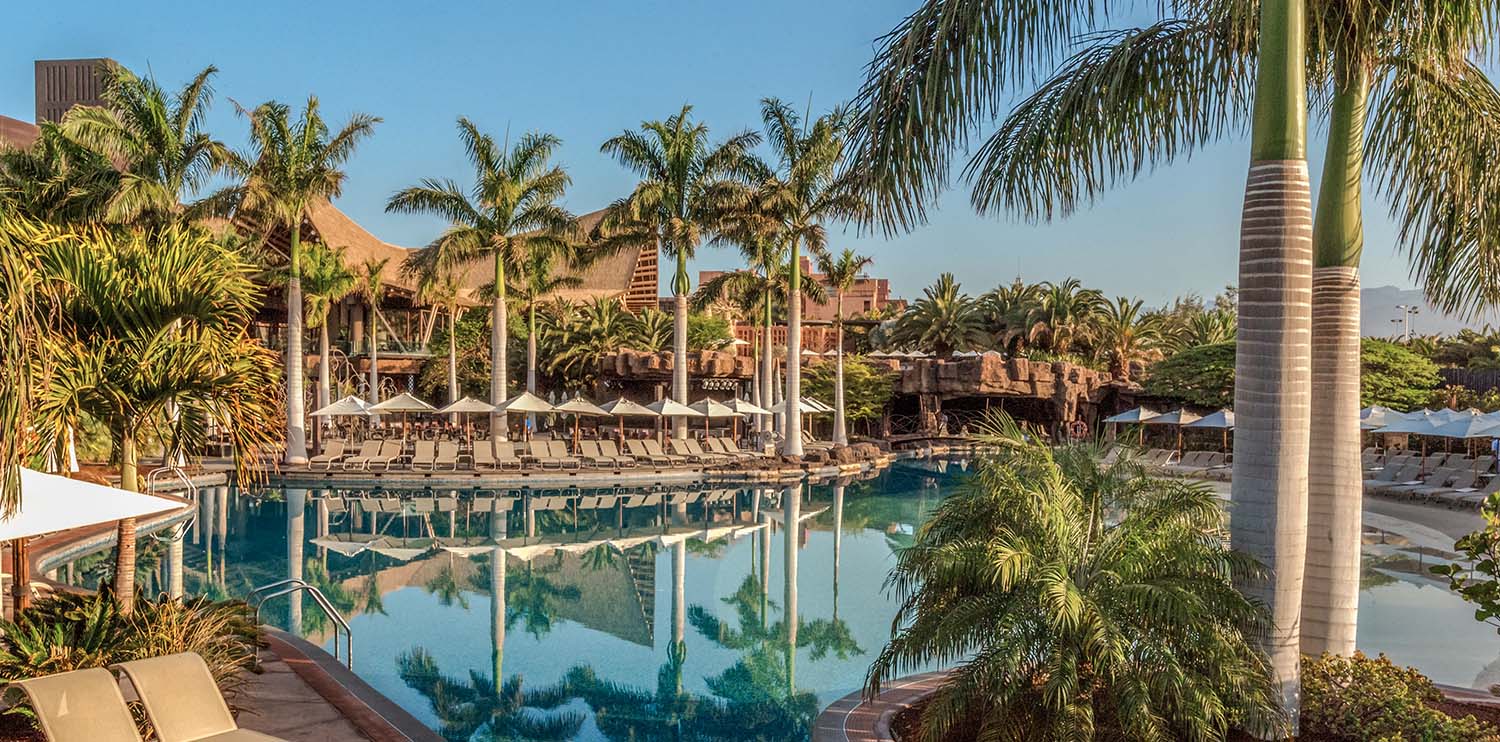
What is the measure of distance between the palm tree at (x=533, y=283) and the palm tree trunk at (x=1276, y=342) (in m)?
23.1

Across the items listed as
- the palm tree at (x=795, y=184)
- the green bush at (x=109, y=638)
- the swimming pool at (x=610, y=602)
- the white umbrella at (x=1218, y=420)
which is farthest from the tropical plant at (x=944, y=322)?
the green bush at (x=109, y=638)

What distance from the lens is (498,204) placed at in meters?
26.2

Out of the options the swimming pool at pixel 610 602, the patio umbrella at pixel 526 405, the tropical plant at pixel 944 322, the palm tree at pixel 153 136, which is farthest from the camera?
the tropical plant at pixel 944 322

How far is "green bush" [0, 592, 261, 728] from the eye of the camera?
18.5ft

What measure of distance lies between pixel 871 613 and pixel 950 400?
32365 mm

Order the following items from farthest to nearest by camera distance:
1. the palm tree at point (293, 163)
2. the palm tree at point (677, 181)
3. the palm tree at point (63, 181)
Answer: the palm tree at point (677, 181)
the palm tree at point (293, 163)
the palm tree at point (63, 181)

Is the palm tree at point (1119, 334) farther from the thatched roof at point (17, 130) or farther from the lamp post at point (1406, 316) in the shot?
the thatched roof at point (17, 130)

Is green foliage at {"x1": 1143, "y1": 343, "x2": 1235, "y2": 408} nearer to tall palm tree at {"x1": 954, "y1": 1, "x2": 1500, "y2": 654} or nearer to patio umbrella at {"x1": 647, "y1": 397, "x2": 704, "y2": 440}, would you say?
patio umbrella at {"x1": 647, "y1": 397, "x2": 704, "y2": 440}

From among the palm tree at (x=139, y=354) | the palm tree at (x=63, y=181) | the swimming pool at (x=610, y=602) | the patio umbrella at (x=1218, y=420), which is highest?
the palm tree at (x=63, y=181)

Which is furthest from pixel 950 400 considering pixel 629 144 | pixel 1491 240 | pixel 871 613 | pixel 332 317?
pixel 1491 240

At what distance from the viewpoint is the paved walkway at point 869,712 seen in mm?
5988

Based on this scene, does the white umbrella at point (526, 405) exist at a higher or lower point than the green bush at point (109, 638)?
higher

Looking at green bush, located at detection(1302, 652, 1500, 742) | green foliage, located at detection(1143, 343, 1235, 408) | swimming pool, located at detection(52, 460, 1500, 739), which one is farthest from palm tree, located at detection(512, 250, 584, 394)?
→ green bush, located at detection(1302, 652, 1500, 742)

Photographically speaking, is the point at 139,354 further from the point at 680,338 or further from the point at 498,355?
the point at 680,338
